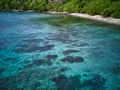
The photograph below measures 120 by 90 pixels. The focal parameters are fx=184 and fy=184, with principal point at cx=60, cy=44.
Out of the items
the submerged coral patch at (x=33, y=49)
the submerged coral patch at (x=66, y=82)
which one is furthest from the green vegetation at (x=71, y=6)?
the submerged coral patch at (x=66, y=82)

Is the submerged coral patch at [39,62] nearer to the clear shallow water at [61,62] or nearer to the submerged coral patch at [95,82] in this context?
the clear shallow water at [61,62]

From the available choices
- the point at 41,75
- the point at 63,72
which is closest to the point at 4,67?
the point at 41,75

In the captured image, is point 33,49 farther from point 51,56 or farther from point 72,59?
point 72,59

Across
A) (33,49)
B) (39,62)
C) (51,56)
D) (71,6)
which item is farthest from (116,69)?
(71,6)

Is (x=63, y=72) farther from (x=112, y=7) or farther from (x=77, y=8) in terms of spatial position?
(x=77, y=8)

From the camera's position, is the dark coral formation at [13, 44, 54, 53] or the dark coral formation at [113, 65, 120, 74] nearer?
the dark coral formation at [113, 65, 120, 74]

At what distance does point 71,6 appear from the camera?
67375 mm

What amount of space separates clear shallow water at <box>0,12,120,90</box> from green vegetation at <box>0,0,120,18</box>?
52.6ft

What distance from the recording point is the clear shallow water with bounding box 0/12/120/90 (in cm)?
1641

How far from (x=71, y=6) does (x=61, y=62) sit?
4885 cm

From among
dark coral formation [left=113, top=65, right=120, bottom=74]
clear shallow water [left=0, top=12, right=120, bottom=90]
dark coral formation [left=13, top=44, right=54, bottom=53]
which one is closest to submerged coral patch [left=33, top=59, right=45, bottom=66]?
clear shallow water [left=0, top=12, right=120, bottom=90]

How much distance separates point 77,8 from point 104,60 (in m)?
43.4

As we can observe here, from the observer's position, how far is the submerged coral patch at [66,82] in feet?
51.5

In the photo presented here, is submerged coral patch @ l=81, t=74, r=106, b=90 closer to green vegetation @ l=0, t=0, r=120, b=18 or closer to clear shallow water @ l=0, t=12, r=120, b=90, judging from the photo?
clear shallow water @ l=0, t=12, r=120, b=90
